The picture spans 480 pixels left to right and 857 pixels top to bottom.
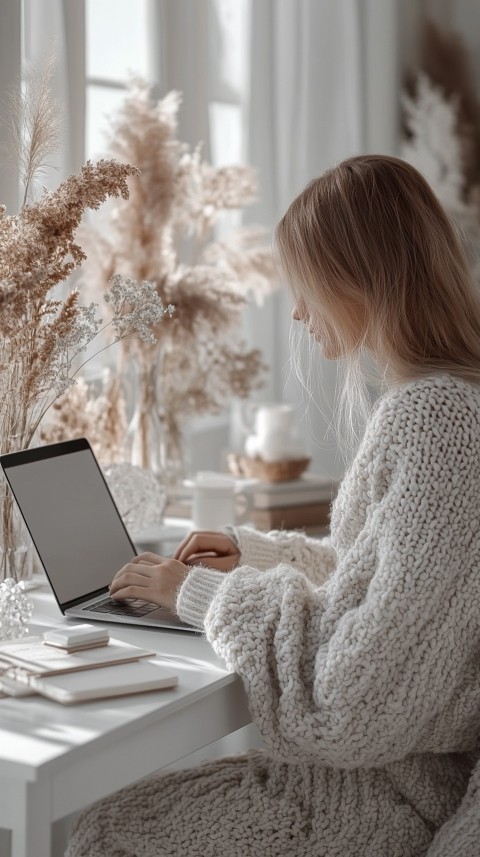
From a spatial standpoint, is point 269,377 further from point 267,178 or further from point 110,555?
point 110,555

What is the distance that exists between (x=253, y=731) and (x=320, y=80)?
2038mm

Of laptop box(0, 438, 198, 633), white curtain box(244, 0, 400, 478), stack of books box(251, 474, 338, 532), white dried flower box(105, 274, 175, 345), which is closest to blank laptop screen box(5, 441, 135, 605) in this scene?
laptop box(0, 438, 198, 633)

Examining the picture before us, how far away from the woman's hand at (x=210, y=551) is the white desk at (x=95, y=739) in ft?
0.97

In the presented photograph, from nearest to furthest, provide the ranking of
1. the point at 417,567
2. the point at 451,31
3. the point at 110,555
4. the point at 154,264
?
the point at 417,567 → the point at 110,555 → the point at 154,264 → the point at 451,31

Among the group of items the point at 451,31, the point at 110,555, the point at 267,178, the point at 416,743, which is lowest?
the point at 416,743

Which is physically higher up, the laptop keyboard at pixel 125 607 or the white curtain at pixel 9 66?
the white curtain at pixel 9 66

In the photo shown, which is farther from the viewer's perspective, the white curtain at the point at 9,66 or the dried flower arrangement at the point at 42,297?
the white curtain at the point at 9,66

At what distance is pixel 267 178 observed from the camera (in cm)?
302

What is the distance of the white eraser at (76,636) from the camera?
114 centimetres

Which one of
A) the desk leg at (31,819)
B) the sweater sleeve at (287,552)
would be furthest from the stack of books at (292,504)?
the desk leg at (31,819)

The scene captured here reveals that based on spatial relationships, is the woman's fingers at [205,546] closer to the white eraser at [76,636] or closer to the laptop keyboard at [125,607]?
the laptop keyboard at [125,607]

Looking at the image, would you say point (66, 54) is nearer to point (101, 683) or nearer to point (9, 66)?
point (9, 66)

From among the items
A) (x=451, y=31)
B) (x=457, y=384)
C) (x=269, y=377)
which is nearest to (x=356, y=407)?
(x=457, y=384)

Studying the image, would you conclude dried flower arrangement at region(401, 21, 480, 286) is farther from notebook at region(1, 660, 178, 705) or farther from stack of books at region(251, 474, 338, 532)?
notebook at region(1, 660, 178, 705)
